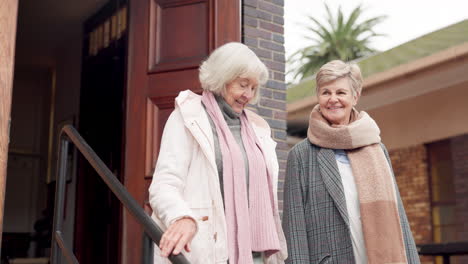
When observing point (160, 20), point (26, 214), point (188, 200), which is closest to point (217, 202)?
point (188, 200)

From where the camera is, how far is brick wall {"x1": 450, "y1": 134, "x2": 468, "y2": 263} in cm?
848

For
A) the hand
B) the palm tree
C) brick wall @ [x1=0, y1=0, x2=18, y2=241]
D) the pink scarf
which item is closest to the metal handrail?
the hand

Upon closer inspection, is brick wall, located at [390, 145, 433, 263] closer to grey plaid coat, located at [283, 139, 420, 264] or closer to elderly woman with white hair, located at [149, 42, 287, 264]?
grey plaid coat, located at [283, 139, 420, 264]

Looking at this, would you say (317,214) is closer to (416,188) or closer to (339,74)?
(339,74)

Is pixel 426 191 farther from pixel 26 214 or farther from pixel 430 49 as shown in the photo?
pixel 26 214

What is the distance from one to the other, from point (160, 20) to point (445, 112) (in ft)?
14.7

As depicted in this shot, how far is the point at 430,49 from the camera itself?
22.6 ft

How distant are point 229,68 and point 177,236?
82 cm

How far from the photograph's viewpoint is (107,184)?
2.41m

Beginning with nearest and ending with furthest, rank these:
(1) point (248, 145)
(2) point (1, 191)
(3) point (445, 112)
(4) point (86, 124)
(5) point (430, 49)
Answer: (1) point (248, 145) → (2) point (1, 191) → (4) point (86, 124) → (5) point (430, 49) → (3) point (445, 112)

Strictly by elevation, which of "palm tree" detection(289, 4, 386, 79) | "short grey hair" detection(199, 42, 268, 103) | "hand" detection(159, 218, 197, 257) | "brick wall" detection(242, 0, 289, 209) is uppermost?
"palm tree" detection(289, 4, 386, 79)

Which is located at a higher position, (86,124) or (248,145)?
(86,124)

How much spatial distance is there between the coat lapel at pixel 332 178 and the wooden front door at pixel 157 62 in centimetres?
161

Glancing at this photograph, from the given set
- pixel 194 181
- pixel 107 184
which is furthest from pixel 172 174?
pixel 107 184
